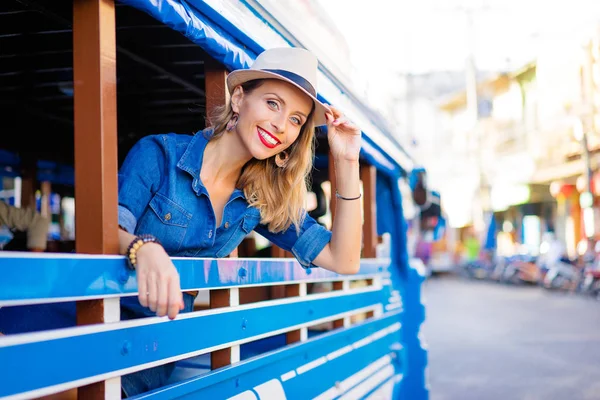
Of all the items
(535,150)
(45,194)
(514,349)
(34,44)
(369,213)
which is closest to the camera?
(34,44)

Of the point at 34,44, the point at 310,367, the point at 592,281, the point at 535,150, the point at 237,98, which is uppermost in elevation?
the point at 535,150

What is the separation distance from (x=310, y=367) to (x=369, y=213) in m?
1.50

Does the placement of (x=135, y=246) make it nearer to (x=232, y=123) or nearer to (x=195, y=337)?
(x=195, y=337)

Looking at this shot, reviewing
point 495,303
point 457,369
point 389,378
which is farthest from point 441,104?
point 389,378

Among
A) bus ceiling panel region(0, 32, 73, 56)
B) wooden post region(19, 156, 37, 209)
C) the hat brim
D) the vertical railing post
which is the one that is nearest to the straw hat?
the hat brim

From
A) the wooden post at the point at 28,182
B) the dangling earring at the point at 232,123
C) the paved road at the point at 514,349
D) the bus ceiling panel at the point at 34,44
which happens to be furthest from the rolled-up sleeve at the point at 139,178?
the paved road at the point at 514,349

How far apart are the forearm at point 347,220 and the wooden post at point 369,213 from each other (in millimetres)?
1728

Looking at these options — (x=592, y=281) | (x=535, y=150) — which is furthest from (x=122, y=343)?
(x=535, y=150)

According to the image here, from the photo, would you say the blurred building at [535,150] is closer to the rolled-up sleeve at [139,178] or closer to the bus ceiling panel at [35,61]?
the bus ceiling panel at [35,61]

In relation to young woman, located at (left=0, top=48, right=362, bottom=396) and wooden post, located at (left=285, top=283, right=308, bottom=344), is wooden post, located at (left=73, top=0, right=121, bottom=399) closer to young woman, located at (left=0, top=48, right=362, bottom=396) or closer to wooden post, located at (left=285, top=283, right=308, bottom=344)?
young woman, located at (left=0, top=48, right=362, bottom=396)

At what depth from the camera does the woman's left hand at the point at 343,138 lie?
7.43 feet

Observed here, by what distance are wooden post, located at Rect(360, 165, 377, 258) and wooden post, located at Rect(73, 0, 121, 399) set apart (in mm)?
2551

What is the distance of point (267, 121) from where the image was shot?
2025mm

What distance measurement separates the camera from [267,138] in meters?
2.02
